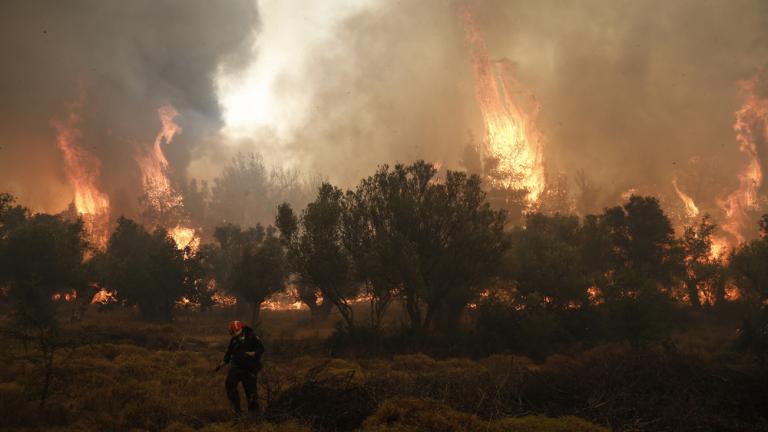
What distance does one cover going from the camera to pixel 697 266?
58.8 m

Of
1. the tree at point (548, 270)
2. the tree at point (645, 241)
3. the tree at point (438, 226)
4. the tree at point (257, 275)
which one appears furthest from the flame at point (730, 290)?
the tree at point (257, 275)

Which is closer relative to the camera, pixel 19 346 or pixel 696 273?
pixel 19 346

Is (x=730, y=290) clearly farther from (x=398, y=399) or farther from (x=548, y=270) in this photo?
(x=398, y=399)

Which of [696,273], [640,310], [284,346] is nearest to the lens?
[640,310]

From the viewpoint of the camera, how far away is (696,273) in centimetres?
5884

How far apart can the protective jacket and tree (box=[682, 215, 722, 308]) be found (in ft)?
212

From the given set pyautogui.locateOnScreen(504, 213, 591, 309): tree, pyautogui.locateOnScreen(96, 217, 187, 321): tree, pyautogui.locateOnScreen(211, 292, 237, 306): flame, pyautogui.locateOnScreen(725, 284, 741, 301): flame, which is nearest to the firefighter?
pyautogui.locateOnScreen(504, 213, 591, 309): tree

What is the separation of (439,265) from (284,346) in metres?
14.1

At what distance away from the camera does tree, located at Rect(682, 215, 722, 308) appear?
5874 cm

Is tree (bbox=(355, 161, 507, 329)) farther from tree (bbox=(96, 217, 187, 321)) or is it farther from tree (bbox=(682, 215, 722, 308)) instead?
tree (bbox=(682, 215, 722, 308))

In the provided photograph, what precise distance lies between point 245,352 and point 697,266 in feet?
217

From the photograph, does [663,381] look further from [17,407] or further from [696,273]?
[696,273]

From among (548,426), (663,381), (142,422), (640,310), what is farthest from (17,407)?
(640,310)

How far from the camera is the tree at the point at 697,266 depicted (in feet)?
193
